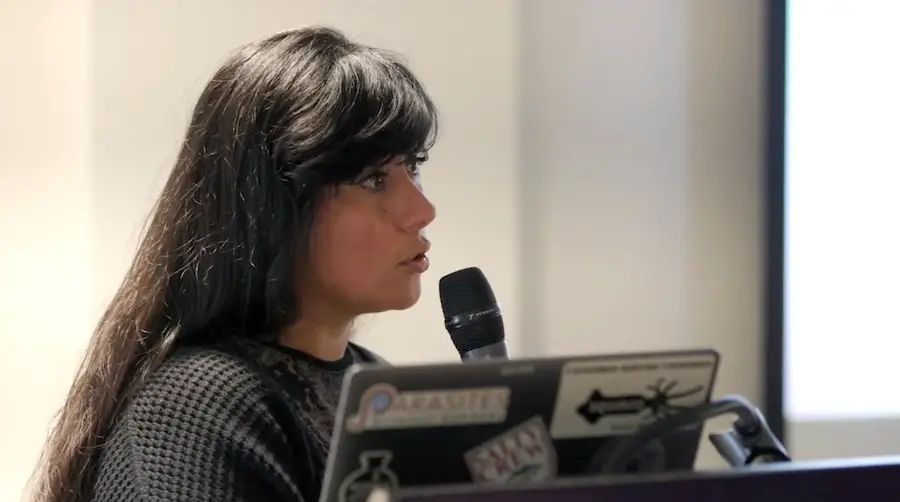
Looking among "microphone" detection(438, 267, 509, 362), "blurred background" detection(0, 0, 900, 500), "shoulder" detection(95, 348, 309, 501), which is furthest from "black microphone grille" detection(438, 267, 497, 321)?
"blurred background" detection(0, 0, 900, 500)

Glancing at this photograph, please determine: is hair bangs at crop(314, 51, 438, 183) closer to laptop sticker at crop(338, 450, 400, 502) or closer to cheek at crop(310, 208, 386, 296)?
cheek at crop(310, 208, 386, 296)

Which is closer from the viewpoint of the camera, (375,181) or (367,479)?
(367,479)

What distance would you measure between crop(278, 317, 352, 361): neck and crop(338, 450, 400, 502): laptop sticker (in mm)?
393

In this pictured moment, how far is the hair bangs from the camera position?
2.99ft

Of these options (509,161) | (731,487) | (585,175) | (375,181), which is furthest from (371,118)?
(585,175)

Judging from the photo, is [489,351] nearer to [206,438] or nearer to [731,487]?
[206,438]

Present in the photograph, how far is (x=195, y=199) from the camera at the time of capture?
3.09 ft

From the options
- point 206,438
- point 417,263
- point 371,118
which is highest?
point 371,118

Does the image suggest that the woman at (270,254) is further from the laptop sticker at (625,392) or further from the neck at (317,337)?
the laptop sticker at (625,392)

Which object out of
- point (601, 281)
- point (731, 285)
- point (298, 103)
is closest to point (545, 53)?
point (601, 281)

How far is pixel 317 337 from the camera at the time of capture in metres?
0.98

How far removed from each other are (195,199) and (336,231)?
0.15 m

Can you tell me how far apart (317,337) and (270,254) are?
0.37ft

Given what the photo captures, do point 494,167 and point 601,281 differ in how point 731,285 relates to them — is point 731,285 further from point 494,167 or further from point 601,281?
point 494,167
